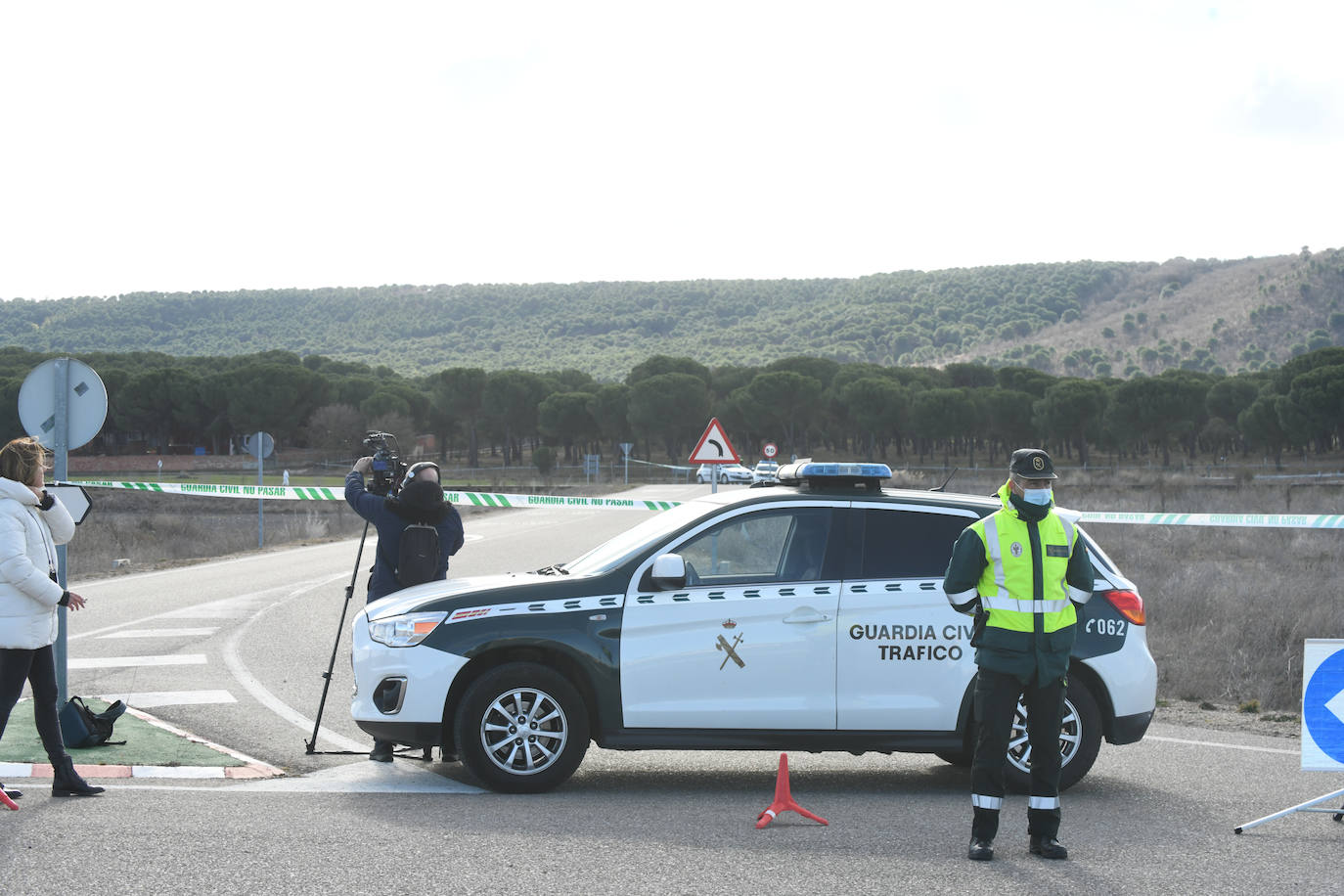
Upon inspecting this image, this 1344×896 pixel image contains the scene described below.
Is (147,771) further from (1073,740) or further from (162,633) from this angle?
(162,633)

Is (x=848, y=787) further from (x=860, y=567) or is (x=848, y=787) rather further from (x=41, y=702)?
(x=41, y=702)

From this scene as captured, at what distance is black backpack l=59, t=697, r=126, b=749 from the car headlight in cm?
209

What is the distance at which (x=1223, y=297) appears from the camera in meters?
181

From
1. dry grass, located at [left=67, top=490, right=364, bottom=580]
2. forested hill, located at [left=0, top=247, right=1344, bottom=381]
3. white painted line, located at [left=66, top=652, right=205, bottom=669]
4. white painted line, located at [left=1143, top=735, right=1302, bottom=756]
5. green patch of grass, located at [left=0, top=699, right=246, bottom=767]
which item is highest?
forested hill, located at [left=0, top=247, right=1344, bottom=381]

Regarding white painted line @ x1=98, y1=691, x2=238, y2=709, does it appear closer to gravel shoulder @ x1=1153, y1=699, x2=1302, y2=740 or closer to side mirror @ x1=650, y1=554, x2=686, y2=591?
side mirror @ x1=650, y1=554, x2=686, y2=591

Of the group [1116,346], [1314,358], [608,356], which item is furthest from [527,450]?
[1116,346]

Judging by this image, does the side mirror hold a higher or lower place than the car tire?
higher

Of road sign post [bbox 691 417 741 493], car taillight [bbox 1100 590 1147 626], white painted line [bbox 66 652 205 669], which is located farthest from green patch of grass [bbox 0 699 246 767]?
road sign post [bbox 691 417 741 493]

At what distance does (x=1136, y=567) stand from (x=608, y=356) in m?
164

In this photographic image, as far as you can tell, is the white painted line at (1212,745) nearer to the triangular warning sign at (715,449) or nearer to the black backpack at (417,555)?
the black backpack at (417,555)

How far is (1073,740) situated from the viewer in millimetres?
7246

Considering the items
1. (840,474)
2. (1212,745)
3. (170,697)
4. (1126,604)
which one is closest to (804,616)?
(840,474)

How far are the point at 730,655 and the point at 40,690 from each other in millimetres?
3566

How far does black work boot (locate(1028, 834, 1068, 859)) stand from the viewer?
584 cm
